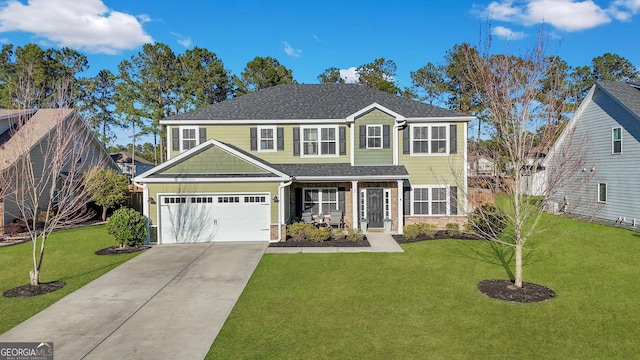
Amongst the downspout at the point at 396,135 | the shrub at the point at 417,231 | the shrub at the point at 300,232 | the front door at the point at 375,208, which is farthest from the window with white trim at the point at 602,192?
the shrub at the point at 300,232

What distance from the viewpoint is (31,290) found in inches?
382

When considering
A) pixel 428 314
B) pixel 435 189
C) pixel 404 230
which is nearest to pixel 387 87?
pixel 435 189

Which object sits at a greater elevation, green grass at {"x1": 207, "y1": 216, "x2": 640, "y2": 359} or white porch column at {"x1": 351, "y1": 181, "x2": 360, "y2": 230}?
white porch column at {"x1": 351, "y1": 181, "x2": 360, "y2": 230}

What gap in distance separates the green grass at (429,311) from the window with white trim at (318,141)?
7371 mm

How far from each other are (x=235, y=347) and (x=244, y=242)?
9.33 m

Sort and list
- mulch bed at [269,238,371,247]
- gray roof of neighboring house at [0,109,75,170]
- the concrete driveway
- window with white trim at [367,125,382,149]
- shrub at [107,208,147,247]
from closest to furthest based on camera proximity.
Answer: the concrete driveway
gray roof of neighboring house at [0,109,75,170]
shrub at [107,208,147,247]
mulch bed at [269,238,371,247]
window with white trim at [367,125,382,149]

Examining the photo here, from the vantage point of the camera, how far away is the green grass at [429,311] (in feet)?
21.2

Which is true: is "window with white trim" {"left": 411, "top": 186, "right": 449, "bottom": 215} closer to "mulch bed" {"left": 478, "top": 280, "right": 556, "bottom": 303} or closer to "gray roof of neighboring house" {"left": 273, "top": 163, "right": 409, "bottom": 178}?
"gray roof of neighboring house" {"left": 273, "top": 163, "right": 409, "bottom": 178}

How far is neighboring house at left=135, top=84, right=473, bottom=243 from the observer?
1591cm

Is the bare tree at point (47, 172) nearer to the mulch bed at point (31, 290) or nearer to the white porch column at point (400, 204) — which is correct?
the mulch bed at point (31, 290)

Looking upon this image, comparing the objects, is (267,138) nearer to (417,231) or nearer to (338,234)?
(338,234)

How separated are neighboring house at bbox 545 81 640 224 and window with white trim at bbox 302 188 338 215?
36.5ft

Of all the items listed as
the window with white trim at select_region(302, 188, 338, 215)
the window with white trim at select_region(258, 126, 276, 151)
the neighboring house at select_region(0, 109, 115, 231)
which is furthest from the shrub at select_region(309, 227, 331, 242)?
the neighboring house at select_region(0, 109, 115, 231)

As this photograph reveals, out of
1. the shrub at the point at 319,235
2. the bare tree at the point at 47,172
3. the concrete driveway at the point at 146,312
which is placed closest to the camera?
the concrete driveway at the point at 146,312
